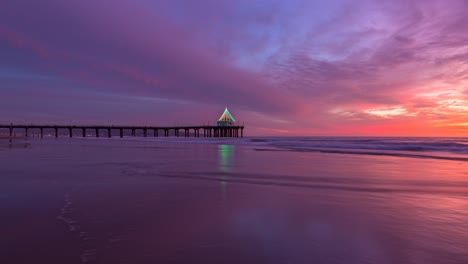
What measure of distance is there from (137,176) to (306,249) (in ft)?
21.3

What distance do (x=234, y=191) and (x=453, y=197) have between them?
172 inches

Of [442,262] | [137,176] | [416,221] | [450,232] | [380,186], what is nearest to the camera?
[442,262]

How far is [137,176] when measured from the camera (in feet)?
28.7

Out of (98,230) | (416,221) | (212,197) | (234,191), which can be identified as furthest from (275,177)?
(98,230)

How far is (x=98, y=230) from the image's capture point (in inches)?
146

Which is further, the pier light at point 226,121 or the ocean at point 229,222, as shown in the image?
the pier light at point 226,121

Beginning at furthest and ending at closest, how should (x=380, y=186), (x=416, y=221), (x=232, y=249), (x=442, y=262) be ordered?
(x=380, y=186) → (x=416, y=221) → (x=232, y=249) → (x=442, y=262)

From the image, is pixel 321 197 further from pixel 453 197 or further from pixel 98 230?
pixel 98 230

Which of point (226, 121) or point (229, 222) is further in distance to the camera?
point (226, 121)

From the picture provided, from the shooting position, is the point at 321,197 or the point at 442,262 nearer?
the point at 442,262

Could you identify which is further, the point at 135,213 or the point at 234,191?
the point at 234,191

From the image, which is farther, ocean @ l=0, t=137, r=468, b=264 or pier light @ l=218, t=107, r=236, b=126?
pier light @ l=218, t=107, r=236, b=126

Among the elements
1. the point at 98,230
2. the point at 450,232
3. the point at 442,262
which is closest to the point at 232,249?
the point at 98,230

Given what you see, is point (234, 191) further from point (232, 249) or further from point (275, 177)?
point (232, 249)
